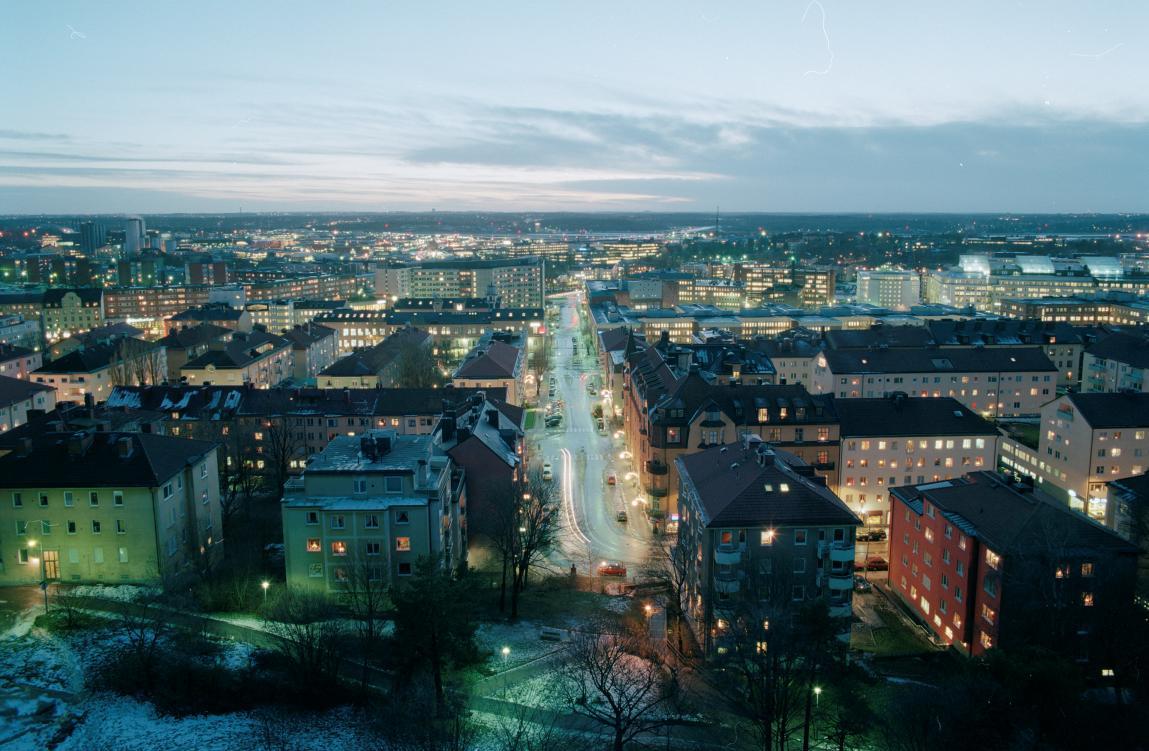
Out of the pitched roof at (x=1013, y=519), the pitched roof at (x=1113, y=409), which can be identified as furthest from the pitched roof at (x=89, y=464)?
the pitched roof at (x=1113, y=409)

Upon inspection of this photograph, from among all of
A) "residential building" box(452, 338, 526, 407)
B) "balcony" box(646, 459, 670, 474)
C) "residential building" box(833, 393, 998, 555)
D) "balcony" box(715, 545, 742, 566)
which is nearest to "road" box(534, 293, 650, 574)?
"balcony" box(646, 459, 670, 474)

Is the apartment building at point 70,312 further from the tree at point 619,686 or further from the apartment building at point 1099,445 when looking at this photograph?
the apartment building at point 1099,445

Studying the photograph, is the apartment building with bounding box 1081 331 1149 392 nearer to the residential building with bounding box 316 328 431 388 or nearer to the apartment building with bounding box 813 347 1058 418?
the apartment building with bounding box 813 347 1058 418

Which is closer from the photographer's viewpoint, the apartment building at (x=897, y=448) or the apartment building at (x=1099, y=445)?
the apartment building at (x=897, y=448)

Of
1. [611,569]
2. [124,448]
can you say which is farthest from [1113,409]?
[124,448]

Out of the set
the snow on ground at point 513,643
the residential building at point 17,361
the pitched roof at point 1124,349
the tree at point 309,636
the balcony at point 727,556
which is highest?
the pitched roof at point 1124,349

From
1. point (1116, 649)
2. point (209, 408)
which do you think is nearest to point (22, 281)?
point (209, 408)

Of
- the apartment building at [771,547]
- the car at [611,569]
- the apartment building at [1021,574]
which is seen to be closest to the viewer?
the apartment building at [1021,574]
